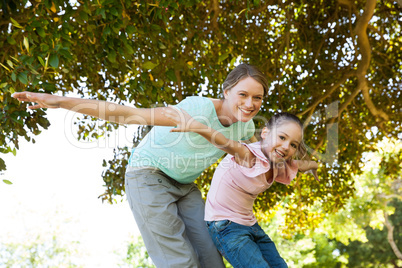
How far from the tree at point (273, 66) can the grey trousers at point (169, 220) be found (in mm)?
1455

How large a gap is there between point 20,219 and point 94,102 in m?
22.2

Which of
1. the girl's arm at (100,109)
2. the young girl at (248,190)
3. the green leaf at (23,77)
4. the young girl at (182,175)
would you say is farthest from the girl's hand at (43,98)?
the green leaf at (23,77)

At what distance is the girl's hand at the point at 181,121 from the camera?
2.16m

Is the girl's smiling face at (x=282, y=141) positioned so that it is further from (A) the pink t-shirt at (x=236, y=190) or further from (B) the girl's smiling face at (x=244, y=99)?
(B) the girl's smiling face at (x=244, y=99)

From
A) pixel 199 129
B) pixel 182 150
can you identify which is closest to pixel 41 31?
pixel 182 150

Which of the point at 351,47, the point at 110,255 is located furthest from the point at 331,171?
the point at 110,255

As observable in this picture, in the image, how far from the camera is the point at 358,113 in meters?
7.88

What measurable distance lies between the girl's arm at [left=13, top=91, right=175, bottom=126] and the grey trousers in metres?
0.59

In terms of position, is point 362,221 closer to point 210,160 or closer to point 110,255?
point 110,255

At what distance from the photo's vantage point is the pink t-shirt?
106 inches

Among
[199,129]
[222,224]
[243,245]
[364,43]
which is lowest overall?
[243,245]

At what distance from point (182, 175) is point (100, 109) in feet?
2.71

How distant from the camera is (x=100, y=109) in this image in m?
2.20

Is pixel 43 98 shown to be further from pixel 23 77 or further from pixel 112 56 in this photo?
pixel 112 56
